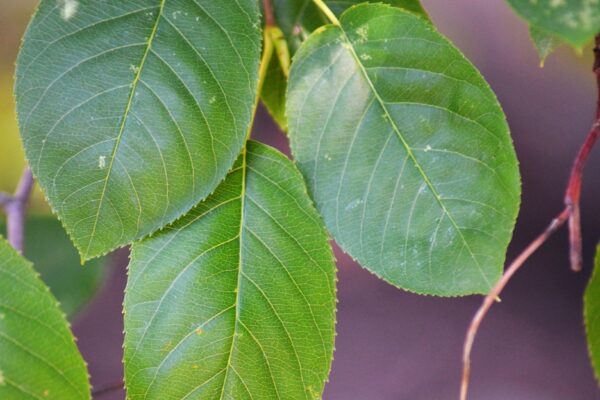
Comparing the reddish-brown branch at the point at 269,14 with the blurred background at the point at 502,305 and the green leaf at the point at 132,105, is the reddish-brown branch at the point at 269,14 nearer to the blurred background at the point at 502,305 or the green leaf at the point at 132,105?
the green leaf at the point at 132,105

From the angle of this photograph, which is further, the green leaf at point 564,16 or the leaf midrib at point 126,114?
the leaf midrib at point 126,114

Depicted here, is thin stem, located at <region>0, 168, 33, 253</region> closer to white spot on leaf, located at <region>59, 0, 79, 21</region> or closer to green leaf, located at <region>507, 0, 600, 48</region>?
white spot on leaf, located at <region>59, 0, 79, 21</region>

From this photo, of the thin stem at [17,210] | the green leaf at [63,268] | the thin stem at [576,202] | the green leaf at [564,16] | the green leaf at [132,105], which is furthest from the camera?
the green leaf at [63,268]

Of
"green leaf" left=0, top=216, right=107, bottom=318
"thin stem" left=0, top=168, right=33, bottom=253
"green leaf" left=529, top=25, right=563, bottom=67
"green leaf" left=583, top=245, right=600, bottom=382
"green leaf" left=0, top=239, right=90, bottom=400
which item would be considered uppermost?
"green leaf" left=529, top=25, right=563, bottom=67

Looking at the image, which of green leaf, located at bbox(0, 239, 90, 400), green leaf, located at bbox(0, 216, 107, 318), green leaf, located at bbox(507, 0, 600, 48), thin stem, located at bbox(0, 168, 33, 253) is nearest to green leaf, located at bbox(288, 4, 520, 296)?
green leaf, located at bbox(507, 0, 600, 48)

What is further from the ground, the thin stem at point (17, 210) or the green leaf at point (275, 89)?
the green leaf at point (275, 89)

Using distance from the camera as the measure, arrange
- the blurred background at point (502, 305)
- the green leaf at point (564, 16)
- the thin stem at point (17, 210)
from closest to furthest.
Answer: the green leaf at point (564, 16)
the thin stem at point (17, 210)
the blurred background at point (502, 305)

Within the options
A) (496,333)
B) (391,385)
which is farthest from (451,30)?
(391,385)

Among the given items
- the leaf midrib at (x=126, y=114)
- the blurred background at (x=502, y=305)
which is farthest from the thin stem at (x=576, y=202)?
the blurred background at (x=502, y=305)
